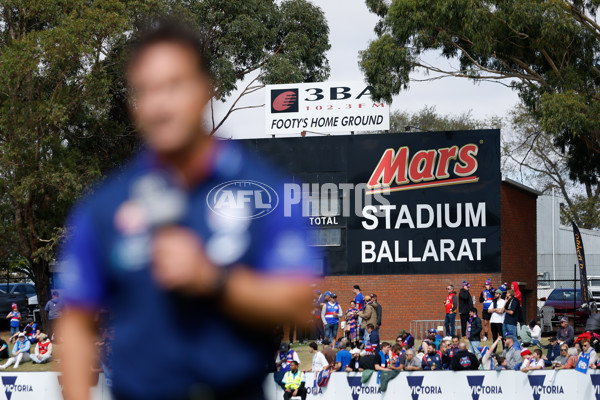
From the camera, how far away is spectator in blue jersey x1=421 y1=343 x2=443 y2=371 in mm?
24844

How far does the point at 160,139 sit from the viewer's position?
80.1 inches

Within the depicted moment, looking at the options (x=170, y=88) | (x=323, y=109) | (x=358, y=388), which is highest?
(x=323, y=109)

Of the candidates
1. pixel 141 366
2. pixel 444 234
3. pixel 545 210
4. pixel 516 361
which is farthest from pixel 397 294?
pixel 141 366

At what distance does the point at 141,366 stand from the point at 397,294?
115ft

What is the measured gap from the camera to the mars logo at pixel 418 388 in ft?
75.5

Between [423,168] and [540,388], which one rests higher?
[423,168]

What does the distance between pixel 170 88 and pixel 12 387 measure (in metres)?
24.4

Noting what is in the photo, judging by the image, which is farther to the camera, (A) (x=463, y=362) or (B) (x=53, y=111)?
(B) (x=53, y=111)

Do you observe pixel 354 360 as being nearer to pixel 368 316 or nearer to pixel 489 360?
pixel 489 360

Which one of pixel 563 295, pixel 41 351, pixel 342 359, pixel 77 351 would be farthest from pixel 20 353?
pixel 77 351

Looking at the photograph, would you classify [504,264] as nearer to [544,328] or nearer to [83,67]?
[544,328]

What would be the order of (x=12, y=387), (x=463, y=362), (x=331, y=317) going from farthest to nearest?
(x=331, y=317)
(x=12, y=387)
(x=463, y=362)

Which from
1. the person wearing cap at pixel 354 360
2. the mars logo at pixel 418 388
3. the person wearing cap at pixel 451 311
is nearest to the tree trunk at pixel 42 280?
the person wearing cap at pixel 451 311

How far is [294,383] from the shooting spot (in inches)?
920
